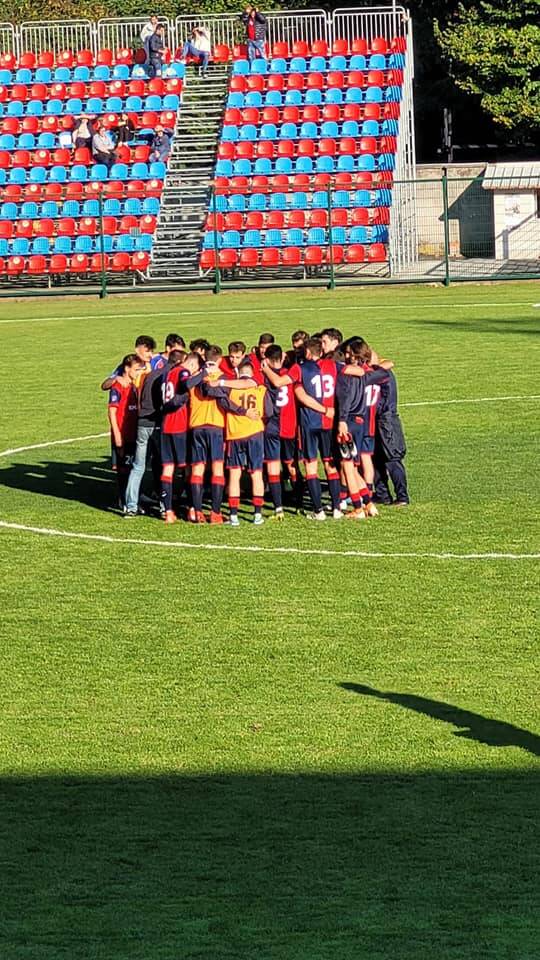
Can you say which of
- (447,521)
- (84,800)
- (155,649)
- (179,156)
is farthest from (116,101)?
(84,800)

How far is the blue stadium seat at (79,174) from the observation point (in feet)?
145

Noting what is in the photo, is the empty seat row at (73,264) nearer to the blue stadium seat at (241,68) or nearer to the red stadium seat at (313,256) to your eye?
the red stadium seat at (313,256)

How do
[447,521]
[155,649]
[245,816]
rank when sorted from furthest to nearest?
1. [447,521]
2. [155,649]
3. [245,816]

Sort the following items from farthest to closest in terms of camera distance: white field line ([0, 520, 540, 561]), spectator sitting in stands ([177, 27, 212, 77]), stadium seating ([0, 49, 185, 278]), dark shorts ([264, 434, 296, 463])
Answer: spectator sitting in stands ([177, 27, 212, 77])
stadium seating ([0, 49, 185, 278])
dark shorts ([264, 434, 296, 463])
white field line ([0, 520, 540, 561])

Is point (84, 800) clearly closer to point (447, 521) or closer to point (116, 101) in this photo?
point (447, 521)

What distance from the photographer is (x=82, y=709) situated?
10.1 metres

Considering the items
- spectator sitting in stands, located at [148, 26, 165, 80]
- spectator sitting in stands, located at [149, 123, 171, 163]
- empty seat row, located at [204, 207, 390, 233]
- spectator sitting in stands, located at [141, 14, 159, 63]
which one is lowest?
empty seat row, located at [204, 207, 390, 233]

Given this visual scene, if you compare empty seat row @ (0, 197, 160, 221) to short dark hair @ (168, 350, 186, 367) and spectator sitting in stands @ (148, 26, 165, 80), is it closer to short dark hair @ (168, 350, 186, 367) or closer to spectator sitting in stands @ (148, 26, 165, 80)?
spectator sitting in stands @ (148, 26, 165, 80)

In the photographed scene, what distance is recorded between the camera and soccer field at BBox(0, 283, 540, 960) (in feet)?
23.1

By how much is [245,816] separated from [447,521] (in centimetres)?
749

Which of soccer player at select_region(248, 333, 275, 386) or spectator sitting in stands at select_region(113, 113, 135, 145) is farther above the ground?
spectator sitting in stands at select_region(113, 113, 135, 145)

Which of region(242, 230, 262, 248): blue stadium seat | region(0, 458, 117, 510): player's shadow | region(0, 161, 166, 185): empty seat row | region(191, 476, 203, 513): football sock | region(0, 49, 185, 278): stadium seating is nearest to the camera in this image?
region(191, 476, 203, 513): football sock

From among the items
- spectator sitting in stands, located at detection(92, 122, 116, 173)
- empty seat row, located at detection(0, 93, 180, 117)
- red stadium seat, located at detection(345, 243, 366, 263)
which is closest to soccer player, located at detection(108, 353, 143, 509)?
red stadium seat, located at detection(345, 243, 366, 263)

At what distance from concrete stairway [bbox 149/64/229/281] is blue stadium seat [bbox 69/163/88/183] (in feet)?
7.19
